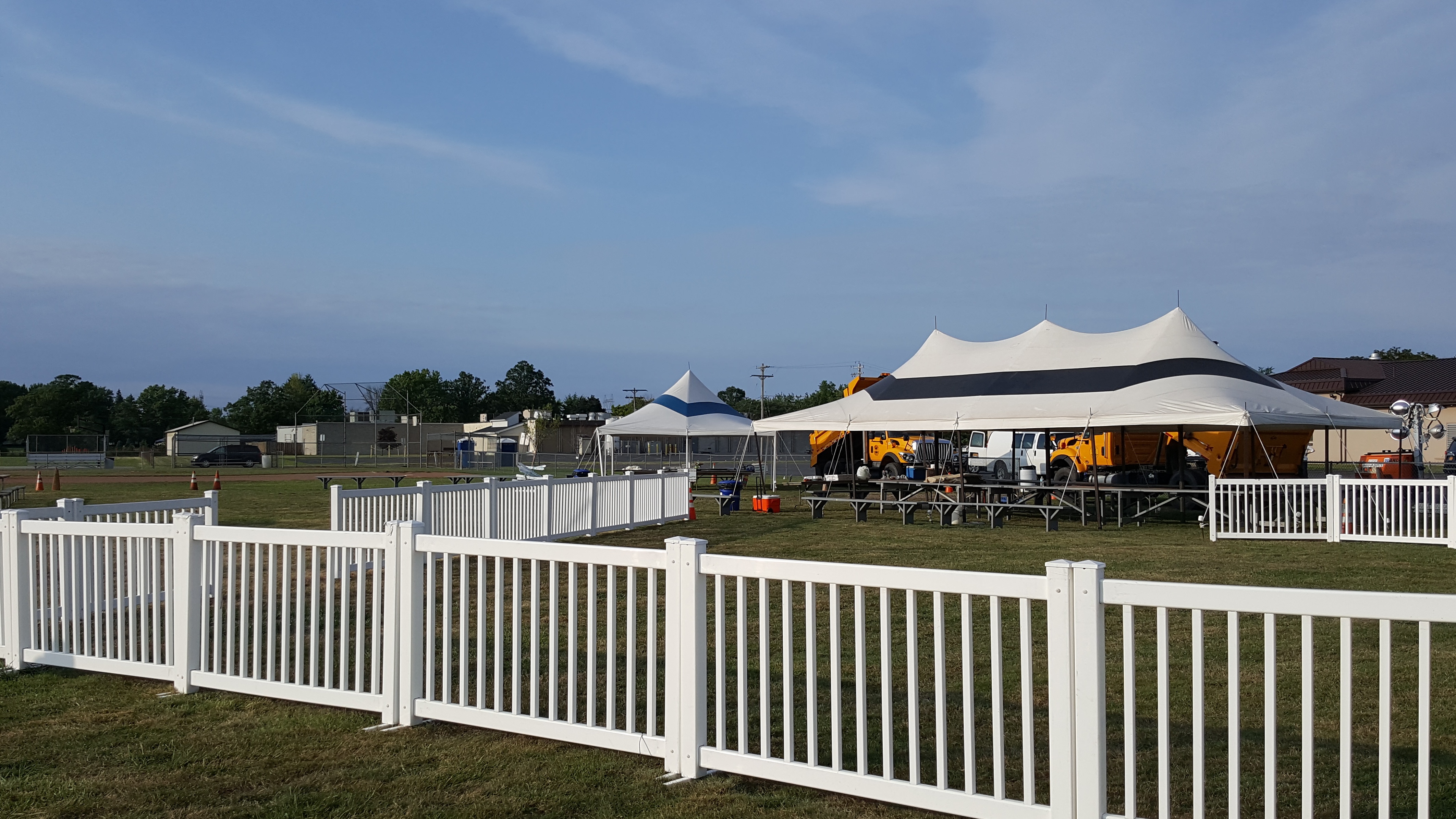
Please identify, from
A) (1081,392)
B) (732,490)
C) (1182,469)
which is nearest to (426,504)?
(732,490)

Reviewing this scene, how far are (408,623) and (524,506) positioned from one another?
9.06 meters

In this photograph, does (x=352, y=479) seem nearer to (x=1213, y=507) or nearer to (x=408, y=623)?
(x=1213, y=507)

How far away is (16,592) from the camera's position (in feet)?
23.1

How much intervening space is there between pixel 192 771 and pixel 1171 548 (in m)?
13.3

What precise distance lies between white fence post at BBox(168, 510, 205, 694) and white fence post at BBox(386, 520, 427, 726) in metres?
1.51

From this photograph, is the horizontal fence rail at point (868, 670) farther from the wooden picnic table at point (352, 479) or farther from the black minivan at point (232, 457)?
the black minivan at point (232, 457)

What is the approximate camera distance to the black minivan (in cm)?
5141

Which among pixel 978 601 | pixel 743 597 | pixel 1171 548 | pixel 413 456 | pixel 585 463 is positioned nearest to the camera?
pixel 743 597

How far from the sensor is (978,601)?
9188 mm

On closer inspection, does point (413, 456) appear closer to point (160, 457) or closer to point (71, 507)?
point (160, 457)

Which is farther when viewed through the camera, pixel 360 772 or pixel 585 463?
pixel 585 463

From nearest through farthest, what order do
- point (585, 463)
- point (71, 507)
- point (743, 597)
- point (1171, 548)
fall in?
point (743, 597)
point (71, 507)
point (1171, 548)
point (585, 463)

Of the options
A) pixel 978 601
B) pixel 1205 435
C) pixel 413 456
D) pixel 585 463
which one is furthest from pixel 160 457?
pixel 978 601

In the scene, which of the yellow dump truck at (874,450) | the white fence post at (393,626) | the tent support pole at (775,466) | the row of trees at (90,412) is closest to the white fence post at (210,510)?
the white fence post at (393,626)
